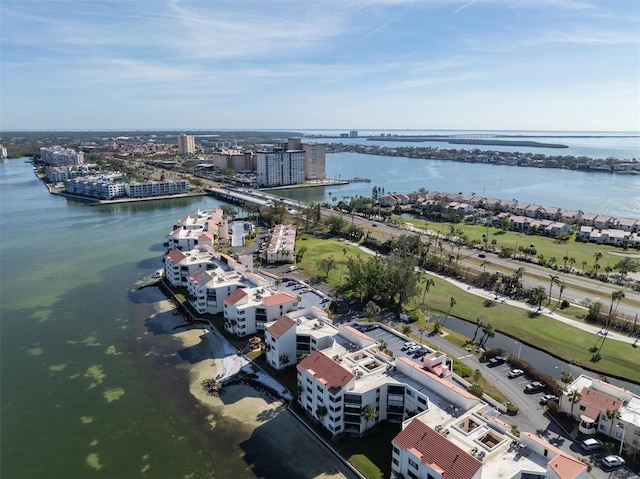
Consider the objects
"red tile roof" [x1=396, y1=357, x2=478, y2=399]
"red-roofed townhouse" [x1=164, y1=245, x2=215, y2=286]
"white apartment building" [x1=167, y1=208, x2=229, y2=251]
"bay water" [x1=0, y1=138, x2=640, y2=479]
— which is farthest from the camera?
"white apartment building" [x1=167, y1=208, x2=229, y2=251]

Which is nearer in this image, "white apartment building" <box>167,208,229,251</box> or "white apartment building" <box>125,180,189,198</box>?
"white apartment building" <box>167,208,229,251</box>

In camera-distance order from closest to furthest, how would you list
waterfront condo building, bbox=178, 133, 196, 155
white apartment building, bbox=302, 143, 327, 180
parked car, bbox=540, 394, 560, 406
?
parked car, bbox=540, 394, 560, 406 < white apartment building, bbox=302, 143, 327, 180 < waterfront condo building, bbox=178, 133, 196, 155

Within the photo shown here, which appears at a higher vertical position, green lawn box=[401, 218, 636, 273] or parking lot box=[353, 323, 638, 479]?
green lawn box=[401, 218, 636, 273]

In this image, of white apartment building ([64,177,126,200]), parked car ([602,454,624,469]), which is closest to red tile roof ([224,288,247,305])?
parked car ([602,454,624,469])

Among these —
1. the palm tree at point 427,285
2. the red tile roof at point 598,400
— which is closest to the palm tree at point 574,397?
the red tile roof at point 598,400

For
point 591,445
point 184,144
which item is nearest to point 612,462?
point 591,445

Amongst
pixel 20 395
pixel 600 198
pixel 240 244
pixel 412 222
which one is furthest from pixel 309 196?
pixel 20 395

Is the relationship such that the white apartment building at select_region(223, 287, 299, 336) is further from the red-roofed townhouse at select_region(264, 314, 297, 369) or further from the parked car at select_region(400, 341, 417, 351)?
the parked car at select_region(400, 341, 417, 351)
